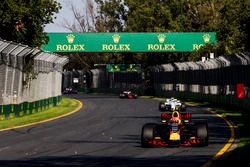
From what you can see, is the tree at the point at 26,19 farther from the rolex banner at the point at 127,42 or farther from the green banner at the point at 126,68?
the green banner at the point at 126,68

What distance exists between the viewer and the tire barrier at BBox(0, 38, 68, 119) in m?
37.7

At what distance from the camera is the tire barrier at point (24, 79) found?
37688 mm

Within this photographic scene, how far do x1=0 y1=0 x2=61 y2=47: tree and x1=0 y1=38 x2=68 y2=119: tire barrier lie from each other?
1976 millimetres

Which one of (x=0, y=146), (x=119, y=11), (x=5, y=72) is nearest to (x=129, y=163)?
(x=0, y=146)

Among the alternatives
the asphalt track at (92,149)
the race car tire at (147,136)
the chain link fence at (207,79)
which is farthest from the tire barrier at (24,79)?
the race car tire at (147,136)

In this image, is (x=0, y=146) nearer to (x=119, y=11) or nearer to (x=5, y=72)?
(x=5, y=72)

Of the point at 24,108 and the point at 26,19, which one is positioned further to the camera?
the point at 26,19

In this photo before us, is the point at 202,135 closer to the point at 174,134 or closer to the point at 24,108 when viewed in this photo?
the point at 174,134

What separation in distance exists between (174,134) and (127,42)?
58.4 m

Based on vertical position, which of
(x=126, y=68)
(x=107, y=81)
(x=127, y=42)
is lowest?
(x=107, y=81)

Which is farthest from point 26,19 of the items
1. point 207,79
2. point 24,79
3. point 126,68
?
point 126,68

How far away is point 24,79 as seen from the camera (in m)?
43.0

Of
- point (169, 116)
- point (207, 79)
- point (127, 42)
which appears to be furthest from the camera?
point (127, 42)

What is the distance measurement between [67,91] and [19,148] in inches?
3549
